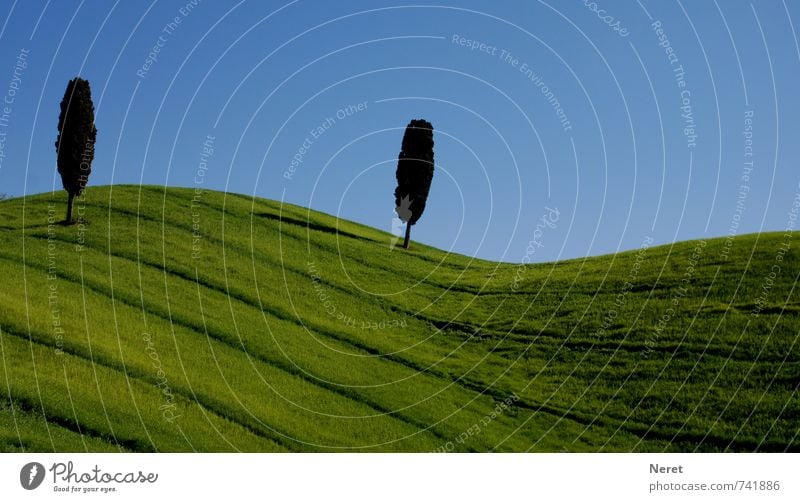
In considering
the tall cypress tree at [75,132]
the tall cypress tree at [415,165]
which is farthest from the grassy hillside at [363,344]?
the tall cypress tree at [415,165]

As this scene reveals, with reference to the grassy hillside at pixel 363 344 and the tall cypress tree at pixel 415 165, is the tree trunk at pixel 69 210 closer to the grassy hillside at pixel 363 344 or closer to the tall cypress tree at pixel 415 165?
the grassy hillside at pixel 363 344

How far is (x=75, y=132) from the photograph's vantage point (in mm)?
47812

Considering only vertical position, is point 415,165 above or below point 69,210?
above

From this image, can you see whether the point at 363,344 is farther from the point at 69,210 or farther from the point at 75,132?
the point at 69,210

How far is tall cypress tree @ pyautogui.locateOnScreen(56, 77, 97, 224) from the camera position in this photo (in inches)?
1864

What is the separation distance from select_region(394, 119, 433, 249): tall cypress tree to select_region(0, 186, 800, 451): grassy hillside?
231 inches

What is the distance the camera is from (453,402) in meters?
31.9

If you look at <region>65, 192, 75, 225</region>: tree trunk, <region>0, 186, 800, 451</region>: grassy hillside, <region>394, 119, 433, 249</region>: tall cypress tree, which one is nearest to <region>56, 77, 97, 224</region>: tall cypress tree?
<region>65, 192, 75, 225</region>: tree trunk

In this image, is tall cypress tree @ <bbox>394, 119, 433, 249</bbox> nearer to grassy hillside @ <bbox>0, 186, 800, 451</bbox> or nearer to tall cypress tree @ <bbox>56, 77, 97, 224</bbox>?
grassy hillside @ <bbox>0, 186, 800, 451</bbox>

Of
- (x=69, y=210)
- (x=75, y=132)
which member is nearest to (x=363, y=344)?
(x=75, y=132)

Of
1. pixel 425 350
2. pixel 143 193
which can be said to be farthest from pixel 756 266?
pixel 143 193

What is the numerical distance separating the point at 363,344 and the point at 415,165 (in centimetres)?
2564

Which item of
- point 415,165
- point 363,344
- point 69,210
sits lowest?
point 363,344
